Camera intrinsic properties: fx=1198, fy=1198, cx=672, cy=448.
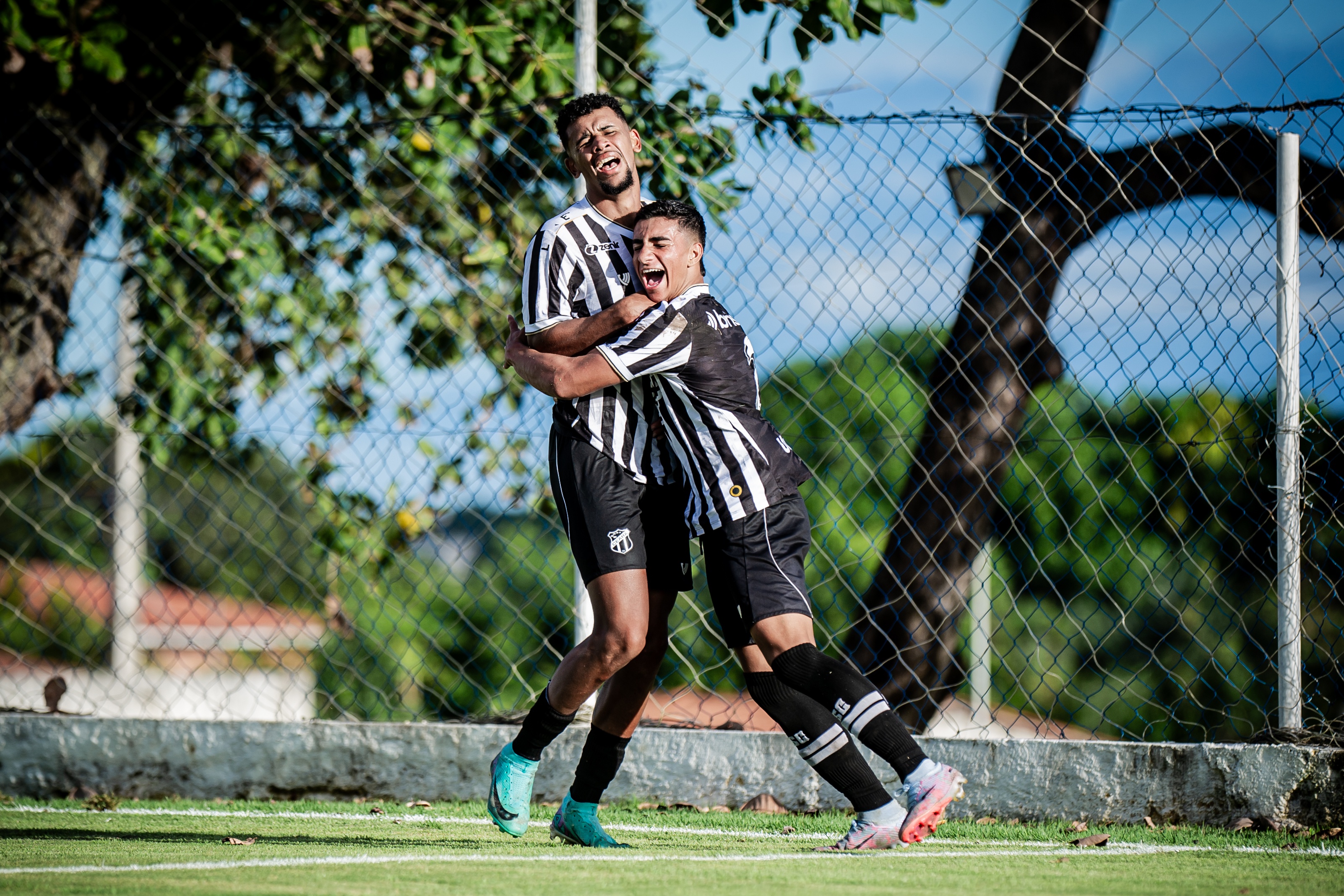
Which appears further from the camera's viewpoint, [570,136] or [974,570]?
[974,570]

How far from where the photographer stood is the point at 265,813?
412cm

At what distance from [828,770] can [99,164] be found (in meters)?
4.42

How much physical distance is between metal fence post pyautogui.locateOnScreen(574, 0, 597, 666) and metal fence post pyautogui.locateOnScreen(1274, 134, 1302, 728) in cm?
227

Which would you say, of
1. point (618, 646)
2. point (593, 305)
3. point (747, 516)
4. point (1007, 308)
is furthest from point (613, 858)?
point (1007, 308)

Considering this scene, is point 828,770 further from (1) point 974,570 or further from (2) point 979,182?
(2) point 979,182

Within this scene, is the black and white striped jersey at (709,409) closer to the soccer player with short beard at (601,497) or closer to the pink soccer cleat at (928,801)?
the soccer player with short beard at (601,497)

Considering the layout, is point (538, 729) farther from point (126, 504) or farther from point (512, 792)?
point (126, 504)

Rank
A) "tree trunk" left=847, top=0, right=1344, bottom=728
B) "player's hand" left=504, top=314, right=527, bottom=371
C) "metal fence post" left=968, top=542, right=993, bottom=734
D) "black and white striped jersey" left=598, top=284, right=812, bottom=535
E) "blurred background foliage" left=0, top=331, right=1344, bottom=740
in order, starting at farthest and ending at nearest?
"metal fence post" left=968, top=542, right=993, bottom=734, "tree trunk" left=847, top=0, right=1344, bottom=728, "blurred background foliage" left=0, top=331, right=1344, bottom=740, "player's hand" left=504, top=314, right=527, bottom=371, "black and white striped jersey" left=598, top=284, right=812, bottom=535

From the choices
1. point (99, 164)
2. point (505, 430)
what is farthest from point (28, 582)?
point (505, 430)

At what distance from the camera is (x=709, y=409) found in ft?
10.2

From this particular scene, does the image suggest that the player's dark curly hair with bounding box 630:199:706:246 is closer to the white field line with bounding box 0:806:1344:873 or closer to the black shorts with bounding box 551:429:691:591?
the black shorts with bounding box 551:429:691:591

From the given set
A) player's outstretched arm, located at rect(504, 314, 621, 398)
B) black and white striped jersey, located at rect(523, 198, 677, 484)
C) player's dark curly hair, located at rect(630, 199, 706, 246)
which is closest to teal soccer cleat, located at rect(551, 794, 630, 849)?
black and white striped jersey, located at rect(523, 198, 677, 484)

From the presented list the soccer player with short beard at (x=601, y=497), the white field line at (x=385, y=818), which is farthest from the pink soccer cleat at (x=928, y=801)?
the soccer player with short beard at (x=601, y=497)

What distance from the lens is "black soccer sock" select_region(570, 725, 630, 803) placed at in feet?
11.0
